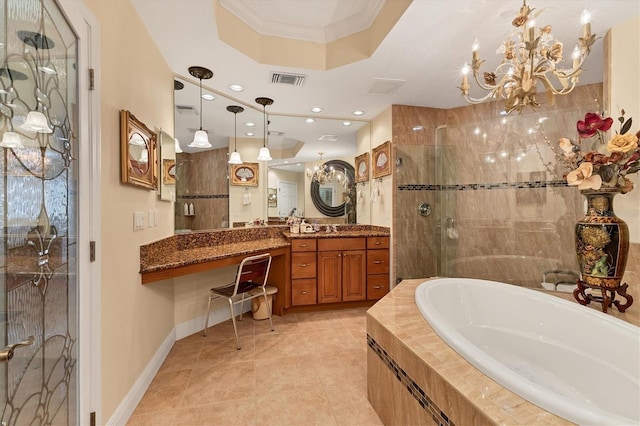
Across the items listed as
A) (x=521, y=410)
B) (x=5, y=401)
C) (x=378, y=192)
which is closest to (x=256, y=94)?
(x=378, y=192)

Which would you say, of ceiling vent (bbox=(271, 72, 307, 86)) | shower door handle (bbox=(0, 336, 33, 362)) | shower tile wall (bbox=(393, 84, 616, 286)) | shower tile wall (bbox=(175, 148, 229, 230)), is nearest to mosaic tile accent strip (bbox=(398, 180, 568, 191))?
shower tile wall (bbox=(393, 84, 616, 286))

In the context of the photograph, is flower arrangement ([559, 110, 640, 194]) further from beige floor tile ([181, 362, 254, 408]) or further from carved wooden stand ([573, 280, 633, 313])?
beige floor tile ([181, 362, 254, 408])

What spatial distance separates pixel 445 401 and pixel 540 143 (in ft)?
9.22

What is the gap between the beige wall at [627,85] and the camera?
173cm

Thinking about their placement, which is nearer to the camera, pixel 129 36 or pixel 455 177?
pixel 129 36

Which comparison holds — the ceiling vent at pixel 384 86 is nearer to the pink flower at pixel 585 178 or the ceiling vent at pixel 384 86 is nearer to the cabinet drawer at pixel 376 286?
the pink flower at pixel 585 178

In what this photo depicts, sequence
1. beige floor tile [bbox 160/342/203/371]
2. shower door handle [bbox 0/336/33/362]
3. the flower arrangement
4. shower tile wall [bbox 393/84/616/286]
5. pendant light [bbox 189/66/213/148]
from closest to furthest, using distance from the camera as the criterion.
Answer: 1. shower door handle [bbox 0/336/33/362]
2. the flower arrangement
3. beige floor tile [bbox 160/342/203/371]
4. pendant light [bbox 189/66/213/148]
5. shower tile wall [bbox 393/84/616/286]

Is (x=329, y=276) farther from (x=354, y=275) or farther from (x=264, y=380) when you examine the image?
(x=264, y=380)

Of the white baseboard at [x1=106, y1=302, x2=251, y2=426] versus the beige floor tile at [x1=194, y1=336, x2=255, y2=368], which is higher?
the white baseboard at [x1=106, y1=302, x2=251, y2=426]

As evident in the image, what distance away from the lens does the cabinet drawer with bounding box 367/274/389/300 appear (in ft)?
10.5

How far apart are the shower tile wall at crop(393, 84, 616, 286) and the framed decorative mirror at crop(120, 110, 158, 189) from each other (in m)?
2.53

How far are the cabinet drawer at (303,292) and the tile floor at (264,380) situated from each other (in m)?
0.34

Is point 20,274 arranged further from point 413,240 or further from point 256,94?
point 413,240

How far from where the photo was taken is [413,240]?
130 inches
